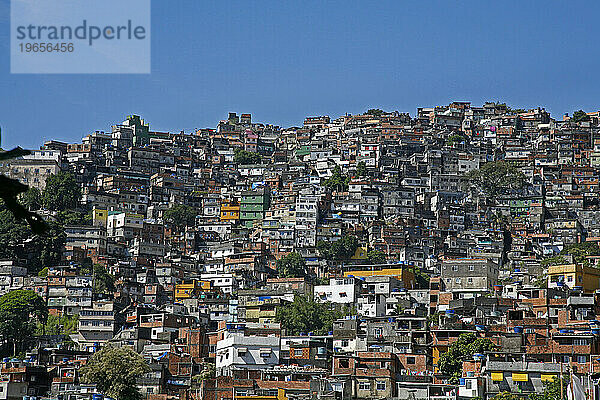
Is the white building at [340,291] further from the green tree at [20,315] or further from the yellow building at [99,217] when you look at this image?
the yellow building at [99,217]

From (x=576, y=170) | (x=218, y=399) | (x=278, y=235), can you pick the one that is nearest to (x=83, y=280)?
(x=278, y=235)

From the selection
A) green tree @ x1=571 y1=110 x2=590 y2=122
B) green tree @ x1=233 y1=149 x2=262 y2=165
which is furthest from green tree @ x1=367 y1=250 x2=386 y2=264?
green tree @ x1=571 y1=110 x2=590 y2=122

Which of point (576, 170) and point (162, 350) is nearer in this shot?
point (162, 350)

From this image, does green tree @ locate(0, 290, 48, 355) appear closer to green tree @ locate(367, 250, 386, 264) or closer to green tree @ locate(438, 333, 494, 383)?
green tree @ locate(367, 250, 386, 264)

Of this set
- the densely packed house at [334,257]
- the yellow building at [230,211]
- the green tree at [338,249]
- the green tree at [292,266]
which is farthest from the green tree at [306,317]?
the yellow building at [230,211]

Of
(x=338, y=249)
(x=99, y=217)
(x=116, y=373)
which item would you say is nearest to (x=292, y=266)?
(x=338, y=249)

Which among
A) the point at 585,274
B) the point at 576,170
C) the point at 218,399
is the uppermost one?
the point at 576,170

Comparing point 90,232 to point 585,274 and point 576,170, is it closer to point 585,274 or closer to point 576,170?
point 585,274

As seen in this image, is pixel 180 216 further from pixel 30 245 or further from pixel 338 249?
pixel 338 249
